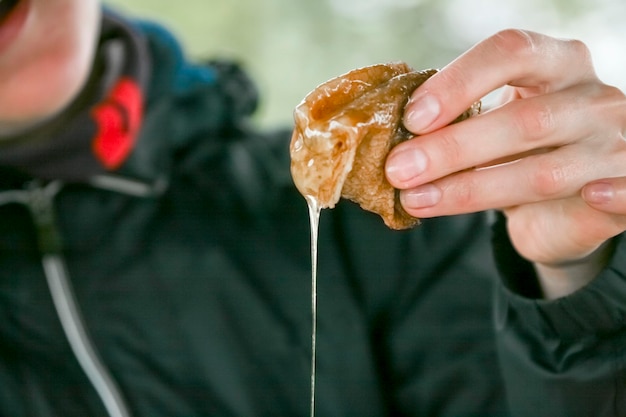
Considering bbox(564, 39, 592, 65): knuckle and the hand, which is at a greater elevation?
bbox(564, 39, 592, 65): knuckle

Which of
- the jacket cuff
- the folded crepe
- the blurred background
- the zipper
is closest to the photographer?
the folded crepe

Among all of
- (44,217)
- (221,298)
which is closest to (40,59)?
(44,217)

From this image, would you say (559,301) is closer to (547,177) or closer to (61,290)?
(547,177)

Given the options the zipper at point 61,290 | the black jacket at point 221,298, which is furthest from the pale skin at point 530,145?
the zipper at point 61,290

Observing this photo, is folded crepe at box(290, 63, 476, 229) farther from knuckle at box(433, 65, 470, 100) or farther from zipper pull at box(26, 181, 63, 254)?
zipper pull at box(26, 181, 63, 254)

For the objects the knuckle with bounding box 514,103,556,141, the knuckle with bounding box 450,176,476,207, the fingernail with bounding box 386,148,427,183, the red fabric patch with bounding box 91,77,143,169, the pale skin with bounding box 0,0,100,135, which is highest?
the pale skin with bounding box 0,0,100,135

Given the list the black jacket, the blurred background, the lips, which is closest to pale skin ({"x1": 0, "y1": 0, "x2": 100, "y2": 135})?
the lips

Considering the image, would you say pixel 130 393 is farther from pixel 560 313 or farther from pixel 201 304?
pixel 560 313
